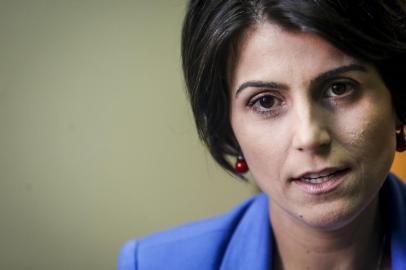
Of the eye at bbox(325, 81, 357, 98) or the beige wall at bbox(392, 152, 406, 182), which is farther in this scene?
the beige wall at bbox(392, 152, 406, 182)

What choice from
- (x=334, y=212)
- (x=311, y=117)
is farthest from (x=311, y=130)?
(x=334, y=212)

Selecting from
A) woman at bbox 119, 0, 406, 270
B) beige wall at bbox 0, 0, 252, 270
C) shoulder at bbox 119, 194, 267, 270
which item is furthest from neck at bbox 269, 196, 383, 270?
beige wall at bbox 0, 0, 252, 270

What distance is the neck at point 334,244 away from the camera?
2.34 ft

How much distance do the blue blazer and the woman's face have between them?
0.18 m

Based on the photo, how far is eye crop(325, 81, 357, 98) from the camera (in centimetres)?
59

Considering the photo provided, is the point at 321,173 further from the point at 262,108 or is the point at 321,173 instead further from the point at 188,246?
the point at 188,246

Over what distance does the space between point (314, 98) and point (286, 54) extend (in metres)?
0.08

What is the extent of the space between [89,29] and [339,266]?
983 millimetres

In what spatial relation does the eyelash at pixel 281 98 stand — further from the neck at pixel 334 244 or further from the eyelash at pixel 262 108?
the neck at pixel 334 244

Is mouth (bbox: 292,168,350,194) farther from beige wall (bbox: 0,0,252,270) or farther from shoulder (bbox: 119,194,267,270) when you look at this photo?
beige wall (bbox: 0,0,252,270)

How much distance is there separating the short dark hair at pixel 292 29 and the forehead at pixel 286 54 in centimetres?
1

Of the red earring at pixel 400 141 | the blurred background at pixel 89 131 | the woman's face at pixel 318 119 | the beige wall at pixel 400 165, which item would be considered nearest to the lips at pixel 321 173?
the woman's face at pixel 318 119

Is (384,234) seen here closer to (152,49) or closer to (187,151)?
(187,151)

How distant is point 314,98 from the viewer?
58cm
